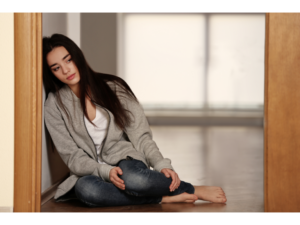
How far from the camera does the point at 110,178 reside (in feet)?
5.04

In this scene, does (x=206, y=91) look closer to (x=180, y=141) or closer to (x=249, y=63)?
(x=249, y=63)

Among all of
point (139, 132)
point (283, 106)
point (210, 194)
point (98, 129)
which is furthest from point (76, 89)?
point (283, 106)

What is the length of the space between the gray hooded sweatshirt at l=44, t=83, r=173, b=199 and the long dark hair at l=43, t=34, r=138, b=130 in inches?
1.2

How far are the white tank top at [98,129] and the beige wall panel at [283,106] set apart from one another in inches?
30.1

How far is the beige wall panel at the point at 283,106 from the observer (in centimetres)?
134

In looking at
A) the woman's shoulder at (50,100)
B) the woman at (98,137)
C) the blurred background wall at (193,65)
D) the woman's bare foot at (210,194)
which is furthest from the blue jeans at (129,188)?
the blurred background wall at (193,65)

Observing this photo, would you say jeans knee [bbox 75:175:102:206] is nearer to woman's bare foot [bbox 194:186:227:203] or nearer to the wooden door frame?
the wooden door frame

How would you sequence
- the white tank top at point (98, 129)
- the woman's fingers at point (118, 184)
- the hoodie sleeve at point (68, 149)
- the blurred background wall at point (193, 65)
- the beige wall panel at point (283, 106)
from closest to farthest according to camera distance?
the beige wall panel at point (283, 106), the woman's fingers at point (118, 184), the hoodie sleeve at point (68, 149), the white tank top at point (98, 129), the blurred background wall at point (193, 65)

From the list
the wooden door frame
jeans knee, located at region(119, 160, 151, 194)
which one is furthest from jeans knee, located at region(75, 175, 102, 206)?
the wooden door frame

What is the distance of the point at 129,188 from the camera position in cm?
153

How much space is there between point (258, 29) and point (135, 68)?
2362 millimetres

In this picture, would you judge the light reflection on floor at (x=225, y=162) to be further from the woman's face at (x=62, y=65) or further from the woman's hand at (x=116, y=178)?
the woman's face at (x=62, y=65)

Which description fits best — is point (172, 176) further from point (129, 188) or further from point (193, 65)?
point (193, 65)

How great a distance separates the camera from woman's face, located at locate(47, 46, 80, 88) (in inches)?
65.6
